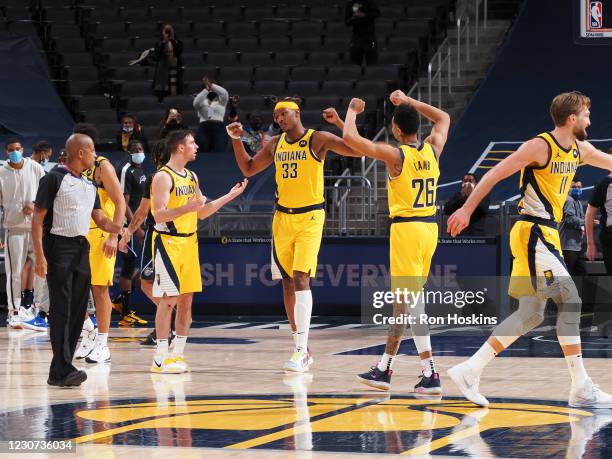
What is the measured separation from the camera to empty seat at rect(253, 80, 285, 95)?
25.8 m

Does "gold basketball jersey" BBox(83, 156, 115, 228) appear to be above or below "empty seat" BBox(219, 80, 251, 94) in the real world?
below

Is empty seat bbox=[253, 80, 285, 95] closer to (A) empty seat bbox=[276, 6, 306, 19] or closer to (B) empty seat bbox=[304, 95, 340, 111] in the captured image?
(B) empty seat bbox=[304, 95, 340, 111]

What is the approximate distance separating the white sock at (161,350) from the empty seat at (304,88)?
1450 cm

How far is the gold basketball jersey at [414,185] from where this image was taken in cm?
994

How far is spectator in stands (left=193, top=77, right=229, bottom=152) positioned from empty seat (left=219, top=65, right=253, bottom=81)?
3309 millimetres

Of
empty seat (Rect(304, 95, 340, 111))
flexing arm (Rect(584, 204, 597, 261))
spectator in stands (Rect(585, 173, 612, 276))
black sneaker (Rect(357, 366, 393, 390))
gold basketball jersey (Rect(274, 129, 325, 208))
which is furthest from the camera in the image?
empty seat (Rect(304, 95, 340, 111))

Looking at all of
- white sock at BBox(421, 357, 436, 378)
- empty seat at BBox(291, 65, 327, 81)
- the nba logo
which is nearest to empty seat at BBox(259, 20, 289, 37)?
empty seat at BBox(291, 65, 327, 81)

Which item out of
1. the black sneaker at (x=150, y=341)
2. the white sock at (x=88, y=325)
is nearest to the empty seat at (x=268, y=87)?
the black sneaker at (x=150, y=341)

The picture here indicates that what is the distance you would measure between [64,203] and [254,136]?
39.1 ft

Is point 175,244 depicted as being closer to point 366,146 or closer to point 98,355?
point 98,355

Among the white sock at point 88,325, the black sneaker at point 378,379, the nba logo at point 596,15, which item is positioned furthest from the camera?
the nba logo at point 596,15

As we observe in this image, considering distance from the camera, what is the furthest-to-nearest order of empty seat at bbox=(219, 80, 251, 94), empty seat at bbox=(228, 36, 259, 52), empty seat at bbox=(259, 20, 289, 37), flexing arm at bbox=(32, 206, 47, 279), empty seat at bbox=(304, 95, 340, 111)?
empty seat at bbox=(259, 20, 289, 37), empty seat at bbox=(228, 36, 259, 52), empty seat at bbox=(219, 80, 251, 94), empty seat at bbox=(304, 95, 340, 111), flexing arm at bbox=(32, 206, 47, 279)

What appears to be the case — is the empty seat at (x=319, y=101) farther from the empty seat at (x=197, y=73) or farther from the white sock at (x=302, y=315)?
the white sock at (x=302, y=315)

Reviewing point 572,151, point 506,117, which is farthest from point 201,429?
point 506,117
